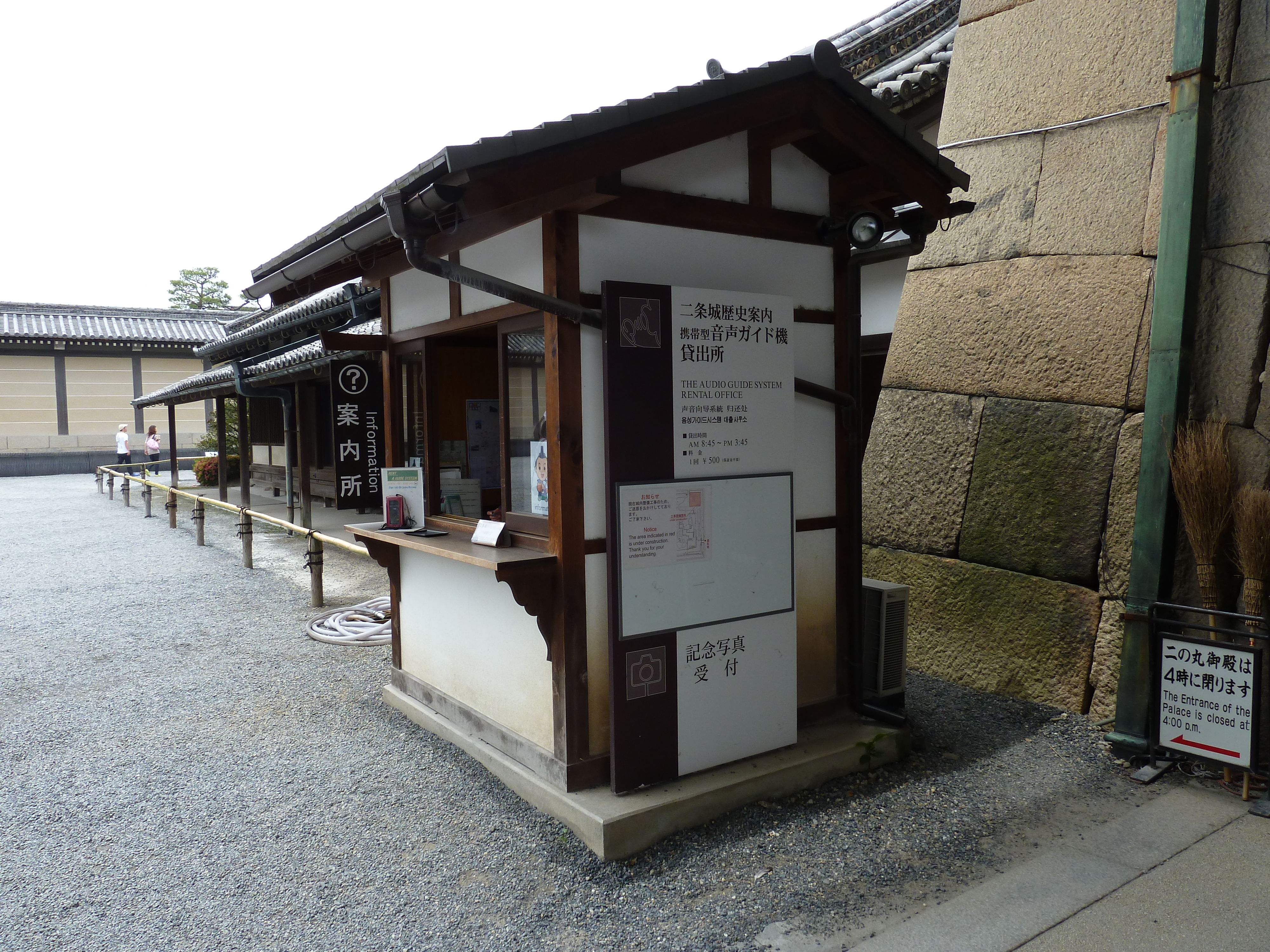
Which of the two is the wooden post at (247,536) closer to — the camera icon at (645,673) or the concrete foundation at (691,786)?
the concrete foundation at (691,786)

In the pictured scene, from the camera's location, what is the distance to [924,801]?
377 cm

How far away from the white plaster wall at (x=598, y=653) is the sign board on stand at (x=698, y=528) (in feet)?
0.46

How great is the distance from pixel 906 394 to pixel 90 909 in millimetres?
5375

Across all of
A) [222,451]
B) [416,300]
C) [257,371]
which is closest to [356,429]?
[257,371]

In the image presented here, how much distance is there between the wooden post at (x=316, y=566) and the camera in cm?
801

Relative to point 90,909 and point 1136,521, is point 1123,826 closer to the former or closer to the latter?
point 1136,521

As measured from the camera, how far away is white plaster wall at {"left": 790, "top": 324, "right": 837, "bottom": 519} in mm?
4297

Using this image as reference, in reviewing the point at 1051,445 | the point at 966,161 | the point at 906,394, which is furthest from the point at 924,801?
the point at 966,161

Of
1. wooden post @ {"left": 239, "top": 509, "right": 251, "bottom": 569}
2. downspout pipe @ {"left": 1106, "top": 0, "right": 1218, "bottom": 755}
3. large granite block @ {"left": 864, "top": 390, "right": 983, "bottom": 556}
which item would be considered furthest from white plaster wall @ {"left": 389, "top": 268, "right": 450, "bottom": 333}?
wooden post @ {"left": 239, "top": 509, "right": 251, "bottom": 569}

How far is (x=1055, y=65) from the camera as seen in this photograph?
5.38m


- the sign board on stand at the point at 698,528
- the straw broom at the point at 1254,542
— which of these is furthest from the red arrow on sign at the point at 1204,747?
the sign board on stand at the point at 698,528

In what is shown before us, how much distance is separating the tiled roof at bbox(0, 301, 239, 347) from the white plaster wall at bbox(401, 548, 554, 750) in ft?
92.0

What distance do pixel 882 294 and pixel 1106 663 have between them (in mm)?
3579

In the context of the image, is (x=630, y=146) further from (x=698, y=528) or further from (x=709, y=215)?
(x=698, y=528)
